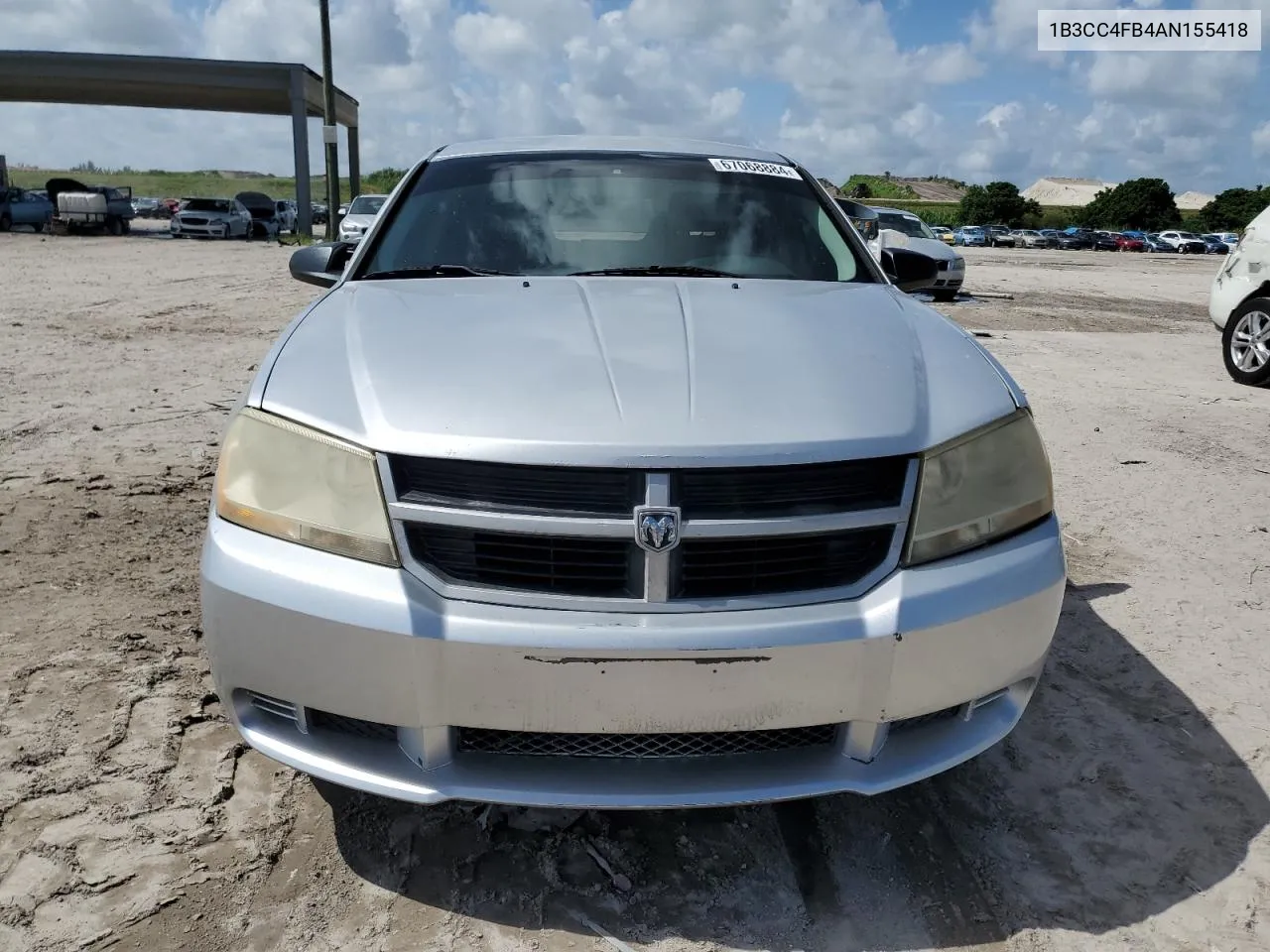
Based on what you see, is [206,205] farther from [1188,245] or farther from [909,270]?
[1188,245]

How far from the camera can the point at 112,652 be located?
9.54ft

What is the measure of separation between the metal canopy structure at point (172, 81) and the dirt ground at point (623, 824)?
3239 centimetres

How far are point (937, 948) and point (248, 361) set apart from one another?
697cm

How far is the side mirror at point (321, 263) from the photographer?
3.37 m

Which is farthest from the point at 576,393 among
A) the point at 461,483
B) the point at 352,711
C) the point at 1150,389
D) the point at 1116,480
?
the point at 1150,389

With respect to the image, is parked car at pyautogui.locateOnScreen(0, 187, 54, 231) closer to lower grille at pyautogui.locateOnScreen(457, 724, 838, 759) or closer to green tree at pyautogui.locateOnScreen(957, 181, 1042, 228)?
lower grille at pyautogui.locateOnScreen(457, 724, 838, 759)

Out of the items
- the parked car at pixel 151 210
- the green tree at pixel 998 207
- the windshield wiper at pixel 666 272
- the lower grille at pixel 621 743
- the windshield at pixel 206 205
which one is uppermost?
the green tree at pixel 998 207

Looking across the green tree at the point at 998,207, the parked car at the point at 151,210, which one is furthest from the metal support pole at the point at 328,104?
the green tree at the point at 998,207

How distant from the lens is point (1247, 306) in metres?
8.16

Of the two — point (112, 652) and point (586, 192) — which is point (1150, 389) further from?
point (112, 652)

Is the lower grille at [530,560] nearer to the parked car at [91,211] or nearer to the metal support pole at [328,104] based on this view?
the metal support pole at [328,104]

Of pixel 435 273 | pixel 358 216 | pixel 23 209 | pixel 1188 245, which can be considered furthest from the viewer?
pixel 1188 245

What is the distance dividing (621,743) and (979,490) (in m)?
0.89

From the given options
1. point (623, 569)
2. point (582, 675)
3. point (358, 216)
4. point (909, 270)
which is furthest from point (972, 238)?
point (582, 675)
